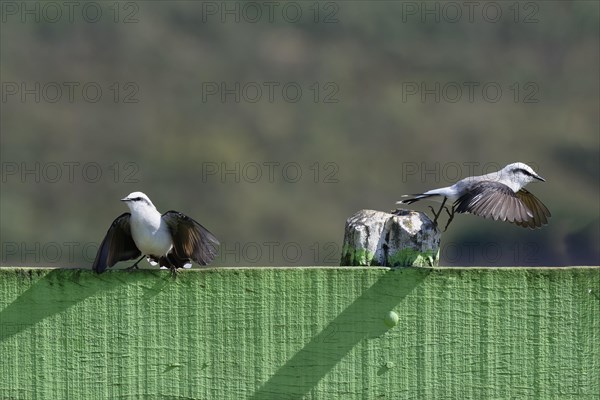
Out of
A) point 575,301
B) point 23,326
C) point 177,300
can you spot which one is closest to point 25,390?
point 23,326

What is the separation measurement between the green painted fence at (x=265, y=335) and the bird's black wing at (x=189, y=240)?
0.73 metres

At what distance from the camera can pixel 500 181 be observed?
14.1ft

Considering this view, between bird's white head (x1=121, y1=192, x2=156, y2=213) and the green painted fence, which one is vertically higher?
bird's white head (x1=121, y1=192, x2=156, y2=213)

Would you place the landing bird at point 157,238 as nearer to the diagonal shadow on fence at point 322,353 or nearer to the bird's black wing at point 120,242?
the bird's black wing at point 120,242

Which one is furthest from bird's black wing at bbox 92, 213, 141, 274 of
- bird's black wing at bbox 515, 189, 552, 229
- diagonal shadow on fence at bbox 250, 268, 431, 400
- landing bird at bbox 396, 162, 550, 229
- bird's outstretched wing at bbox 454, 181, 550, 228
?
bird's black wing at bbox 515, 189, 552, 229

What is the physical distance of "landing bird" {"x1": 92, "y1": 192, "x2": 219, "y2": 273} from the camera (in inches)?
151

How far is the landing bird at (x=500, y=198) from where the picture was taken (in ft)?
12.9

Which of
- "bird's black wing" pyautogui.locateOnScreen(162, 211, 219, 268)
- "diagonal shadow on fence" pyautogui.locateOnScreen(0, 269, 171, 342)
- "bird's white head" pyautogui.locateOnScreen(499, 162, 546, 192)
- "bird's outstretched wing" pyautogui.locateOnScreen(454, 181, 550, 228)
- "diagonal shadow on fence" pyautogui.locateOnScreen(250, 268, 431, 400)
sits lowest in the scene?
"diagonal shadow on fence" pyautogui.locateOnScreen(250, 268, 431, 400)

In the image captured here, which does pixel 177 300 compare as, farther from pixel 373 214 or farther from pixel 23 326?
pixel 373 214

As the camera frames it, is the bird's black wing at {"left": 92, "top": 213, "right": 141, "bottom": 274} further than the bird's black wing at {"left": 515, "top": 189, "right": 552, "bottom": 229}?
No

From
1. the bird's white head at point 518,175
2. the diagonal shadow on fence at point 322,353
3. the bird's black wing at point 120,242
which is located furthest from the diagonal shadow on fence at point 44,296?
the bird's white head at point 518,175

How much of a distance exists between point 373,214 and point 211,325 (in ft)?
2.26

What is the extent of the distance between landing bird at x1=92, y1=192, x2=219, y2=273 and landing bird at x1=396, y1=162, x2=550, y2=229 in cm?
102

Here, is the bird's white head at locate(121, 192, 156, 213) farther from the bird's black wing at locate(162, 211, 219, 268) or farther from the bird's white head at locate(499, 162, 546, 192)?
the bird's white head at locate(499, 162, 546, 192)
